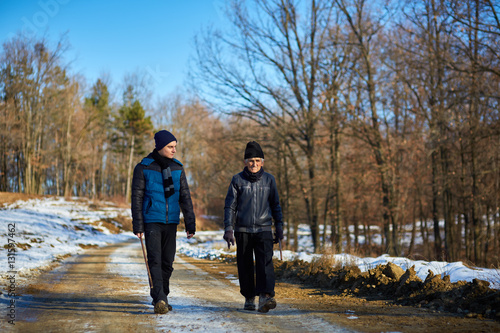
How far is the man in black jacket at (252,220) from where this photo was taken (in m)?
5.20

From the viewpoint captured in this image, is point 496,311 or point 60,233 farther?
point 60,233

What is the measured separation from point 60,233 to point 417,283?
1889 centimetres

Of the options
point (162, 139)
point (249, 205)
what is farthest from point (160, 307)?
point (162, 139)

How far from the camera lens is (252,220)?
17.2 feet

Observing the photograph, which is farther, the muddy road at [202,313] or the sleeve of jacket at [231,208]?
the sleeve of jacket at [231,208]

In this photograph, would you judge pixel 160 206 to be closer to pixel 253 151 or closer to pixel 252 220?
pixel 252 220

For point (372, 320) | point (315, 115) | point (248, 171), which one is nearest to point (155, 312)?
point (248, 171)

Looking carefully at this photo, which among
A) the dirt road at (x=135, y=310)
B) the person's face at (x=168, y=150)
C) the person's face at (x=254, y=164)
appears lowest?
the dirt road at (x=135, y=310)

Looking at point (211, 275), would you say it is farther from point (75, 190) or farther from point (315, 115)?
point (75, 190)

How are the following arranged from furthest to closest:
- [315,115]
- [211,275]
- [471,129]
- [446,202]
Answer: [446,202]
[315,115]
[471,129]
[211,275]

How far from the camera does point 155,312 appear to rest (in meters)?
4.72

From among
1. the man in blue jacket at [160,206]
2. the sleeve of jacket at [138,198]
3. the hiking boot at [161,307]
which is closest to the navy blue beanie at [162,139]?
the man in blue jacket at [160,206]

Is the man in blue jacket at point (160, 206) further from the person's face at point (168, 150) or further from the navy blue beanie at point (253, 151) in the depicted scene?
the navy blue beanie at point (253, 151)

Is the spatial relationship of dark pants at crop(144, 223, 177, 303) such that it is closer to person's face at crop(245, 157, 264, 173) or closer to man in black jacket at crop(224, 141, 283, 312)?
man in black jacket at crop(224, 141, 283, 312)
